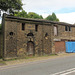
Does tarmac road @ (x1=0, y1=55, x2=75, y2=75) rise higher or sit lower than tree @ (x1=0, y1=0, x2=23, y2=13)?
lower

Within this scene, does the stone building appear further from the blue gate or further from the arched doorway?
the blue gate

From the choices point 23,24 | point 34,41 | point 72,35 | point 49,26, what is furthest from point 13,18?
point 72,35

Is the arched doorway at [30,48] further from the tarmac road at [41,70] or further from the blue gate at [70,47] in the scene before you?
the blue gate at [70,47]

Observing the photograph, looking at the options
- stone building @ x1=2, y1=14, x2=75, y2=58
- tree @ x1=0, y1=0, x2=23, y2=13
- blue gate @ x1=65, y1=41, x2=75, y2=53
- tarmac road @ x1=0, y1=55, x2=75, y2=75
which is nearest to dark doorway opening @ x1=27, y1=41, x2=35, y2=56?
stone building @ x1=2, y1=14, x2=75, y2=58

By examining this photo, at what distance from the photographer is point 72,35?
23625mm

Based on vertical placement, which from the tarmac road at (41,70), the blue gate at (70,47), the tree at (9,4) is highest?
the tree at (9,4)

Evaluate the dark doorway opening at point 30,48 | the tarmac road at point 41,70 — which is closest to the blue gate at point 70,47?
the dark doorway opening at point 30,48

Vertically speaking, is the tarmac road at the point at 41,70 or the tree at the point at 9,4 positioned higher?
the tree at the point at 9,4

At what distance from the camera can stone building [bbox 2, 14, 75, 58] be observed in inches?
607

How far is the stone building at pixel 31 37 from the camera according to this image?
15.4m

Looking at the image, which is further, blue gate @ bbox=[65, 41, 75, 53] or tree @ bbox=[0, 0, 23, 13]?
blue gate @ bbox=[65, 41, 75, 53]

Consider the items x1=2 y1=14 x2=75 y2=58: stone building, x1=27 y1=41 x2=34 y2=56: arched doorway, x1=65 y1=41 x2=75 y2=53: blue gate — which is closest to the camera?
x1=2 y1=14 x2=75 y2=58: stone building

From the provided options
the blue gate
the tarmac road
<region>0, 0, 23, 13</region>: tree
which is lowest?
the tarmac road

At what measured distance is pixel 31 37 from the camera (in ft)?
57.0
